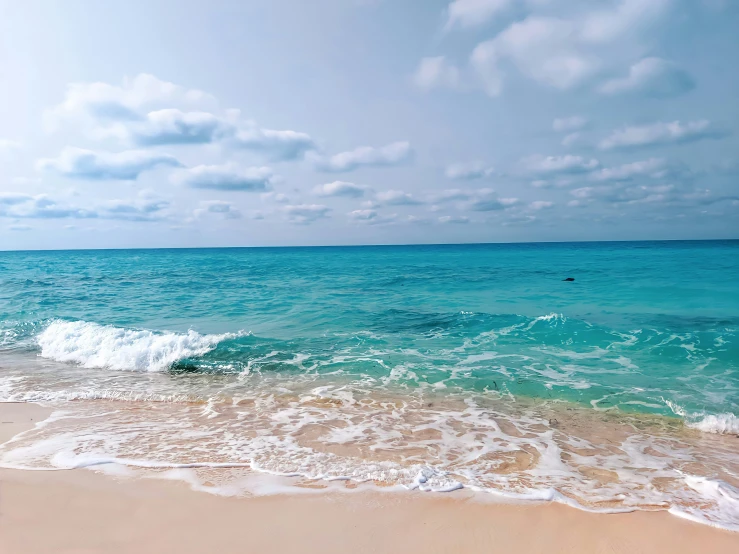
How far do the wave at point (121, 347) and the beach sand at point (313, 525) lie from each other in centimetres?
640

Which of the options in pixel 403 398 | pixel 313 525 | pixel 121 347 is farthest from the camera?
pixel 121 347

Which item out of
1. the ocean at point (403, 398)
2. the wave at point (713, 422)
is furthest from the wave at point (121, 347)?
the wave at point (713, 422)

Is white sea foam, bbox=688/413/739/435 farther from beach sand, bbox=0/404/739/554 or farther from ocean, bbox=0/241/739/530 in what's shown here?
beach sand, bbox=0/404/739/554

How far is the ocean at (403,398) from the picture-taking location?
203 inches

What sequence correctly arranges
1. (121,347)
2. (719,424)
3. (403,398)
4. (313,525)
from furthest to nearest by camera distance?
(121,347) < (403,398) < (719,424) < (313,525)

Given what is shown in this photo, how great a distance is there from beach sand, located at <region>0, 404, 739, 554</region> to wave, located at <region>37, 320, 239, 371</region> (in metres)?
6.40

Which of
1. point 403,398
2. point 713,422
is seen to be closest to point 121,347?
point 403,398

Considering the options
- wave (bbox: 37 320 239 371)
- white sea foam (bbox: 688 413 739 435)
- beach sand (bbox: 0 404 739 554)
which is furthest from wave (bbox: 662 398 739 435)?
wave (bbox: 37 320 239 371)

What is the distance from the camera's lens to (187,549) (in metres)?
3.78

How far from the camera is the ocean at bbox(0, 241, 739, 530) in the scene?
5.17 metres

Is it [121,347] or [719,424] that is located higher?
[121,347]

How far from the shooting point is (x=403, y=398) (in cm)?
827

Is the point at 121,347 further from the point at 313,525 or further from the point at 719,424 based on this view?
the point at 719,424

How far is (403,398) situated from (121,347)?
8623 millimetres
